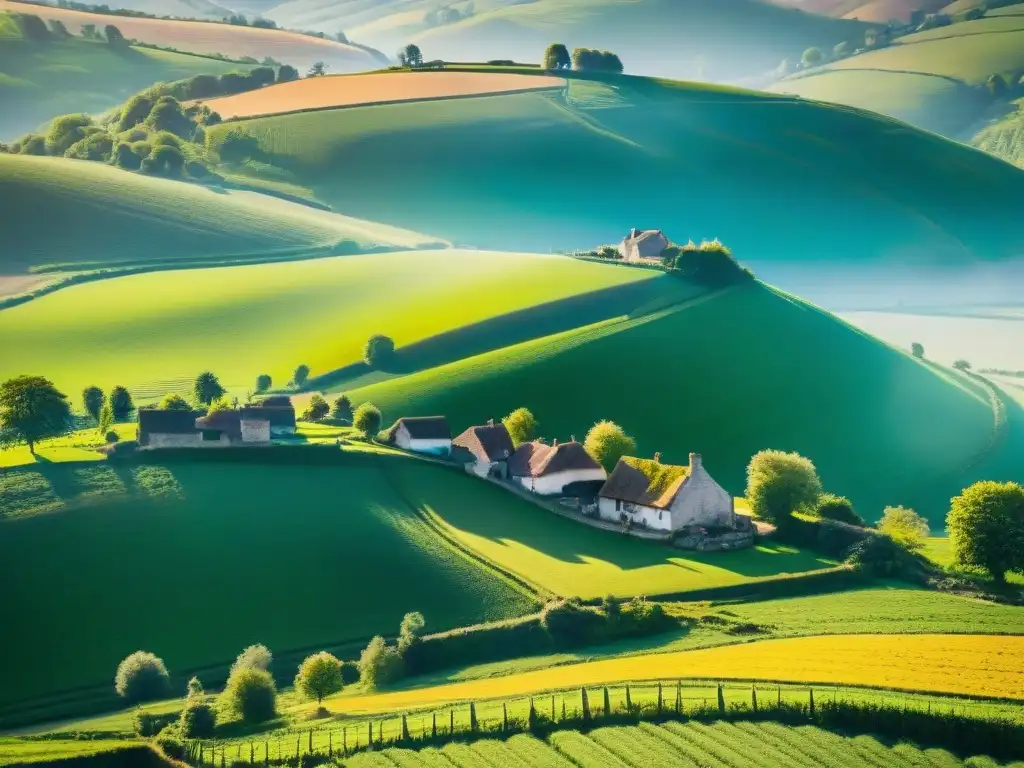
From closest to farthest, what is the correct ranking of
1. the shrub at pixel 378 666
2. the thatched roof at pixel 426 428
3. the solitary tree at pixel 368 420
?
the shrub at pixel 378 666 < the thatched roof at pixel 426 428 < the solitary tree at pixel 368 420

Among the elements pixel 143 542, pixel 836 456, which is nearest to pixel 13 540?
pixel 143 542

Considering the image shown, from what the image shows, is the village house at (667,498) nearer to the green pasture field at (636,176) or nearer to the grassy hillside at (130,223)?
the grassy hillside at (130,223)

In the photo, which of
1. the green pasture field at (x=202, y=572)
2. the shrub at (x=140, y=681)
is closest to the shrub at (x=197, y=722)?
the shrub at (x=140, y=681)

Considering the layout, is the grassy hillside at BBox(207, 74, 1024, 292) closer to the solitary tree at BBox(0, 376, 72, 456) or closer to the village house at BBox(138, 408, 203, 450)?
the village house at BBox(138, 408, 203, 450)

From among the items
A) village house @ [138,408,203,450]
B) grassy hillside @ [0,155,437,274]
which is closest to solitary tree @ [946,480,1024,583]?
village house @ [138,408,203,450]

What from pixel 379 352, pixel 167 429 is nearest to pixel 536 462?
pixel 167 429

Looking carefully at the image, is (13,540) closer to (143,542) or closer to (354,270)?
(143,542)
